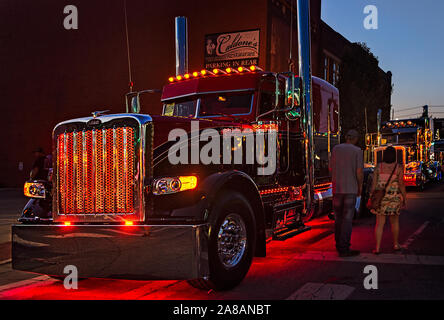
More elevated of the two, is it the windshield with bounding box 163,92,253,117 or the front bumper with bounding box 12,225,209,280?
the windshield with bounding box 163,92,253,117

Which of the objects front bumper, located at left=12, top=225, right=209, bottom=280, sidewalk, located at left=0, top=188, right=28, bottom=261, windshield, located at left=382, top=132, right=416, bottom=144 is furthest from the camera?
windshield, located at left=382, top=132, right=416, bottom=144

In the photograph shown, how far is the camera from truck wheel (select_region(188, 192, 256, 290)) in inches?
205

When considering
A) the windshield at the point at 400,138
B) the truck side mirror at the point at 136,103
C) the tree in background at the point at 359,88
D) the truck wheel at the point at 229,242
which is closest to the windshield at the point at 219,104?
the truck side mirror at the point at 136,103

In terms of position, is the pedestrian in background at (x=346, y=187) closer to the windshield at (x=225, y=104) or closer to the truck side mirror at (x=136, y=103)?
the windshield at (x=225, y=104)

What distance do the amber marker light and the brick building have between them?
59.5 ft

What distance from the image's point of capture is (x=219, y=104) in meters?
7.25

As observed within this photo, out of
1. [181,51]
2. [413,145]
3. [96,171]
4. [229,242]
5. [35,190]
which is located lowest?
[229,242]

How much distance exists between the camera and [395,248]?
767 cm

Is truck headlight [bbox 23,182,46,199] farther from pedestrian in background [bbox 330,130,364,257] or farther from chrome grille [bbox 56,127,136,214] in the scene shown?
pedestrian in background [bbox 330,130,364,257]

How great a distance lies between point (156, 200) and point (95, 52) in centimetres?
2425

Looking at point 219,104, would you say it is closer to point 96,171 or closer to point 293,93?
point 293,93

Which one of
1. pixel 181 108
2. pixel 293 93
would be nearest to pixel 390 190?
pixel 293 93

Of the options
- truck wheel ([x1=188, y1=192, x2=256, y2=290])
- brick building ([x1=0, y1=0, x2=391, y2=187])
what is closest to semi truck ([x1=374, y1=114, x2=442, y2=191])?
brick building ([x1=0, y1=0, x2=391, y2=187])
